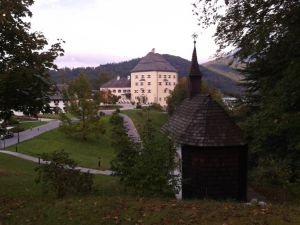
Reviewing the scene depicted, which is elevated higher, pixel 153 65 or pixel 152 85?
pixel 153 65

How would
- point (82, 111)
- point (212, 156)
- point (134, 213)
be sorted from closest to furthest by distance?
point (134, 213) → point (212, 156) → point (82, 111)

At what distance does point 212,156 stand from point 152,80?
3957 inches

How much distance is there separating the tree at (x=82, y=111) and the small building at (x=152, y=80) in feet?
231

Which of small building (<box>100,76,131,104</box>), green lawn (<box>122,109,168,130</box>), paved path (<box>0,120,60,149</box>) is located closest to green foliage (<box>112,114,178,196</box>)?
paved path (<box>0,120,60,149</box>)

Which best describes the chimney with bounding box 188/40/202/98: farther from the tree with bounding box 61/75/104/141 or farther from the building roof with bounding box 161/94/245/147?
the tree with bounding box 61/75/104/141

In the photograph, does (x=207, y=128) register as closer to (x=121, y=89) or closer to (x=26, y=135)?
(x=26, y=135)

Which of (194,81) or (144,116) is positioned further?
(144,116)

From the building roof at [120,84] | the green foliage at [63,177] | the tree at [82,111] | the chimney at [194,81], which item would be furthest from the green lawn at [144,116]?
the green foliage at [63,177]

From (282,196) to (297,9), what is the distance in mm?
9702

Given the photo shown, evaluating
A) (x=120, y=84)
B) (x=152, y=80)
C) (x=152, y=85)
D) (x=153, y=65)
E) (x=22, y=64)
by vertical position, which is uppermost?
(x=153, y=65)

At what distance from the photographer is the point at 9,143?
142 ft

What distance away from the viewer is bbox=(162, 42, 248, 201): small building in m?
17.7

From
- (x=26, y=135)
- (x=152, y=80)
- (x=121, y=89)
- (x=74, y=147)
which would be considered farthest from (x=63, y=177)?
(x=121, y=89)

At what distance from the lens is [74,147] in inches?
1703
